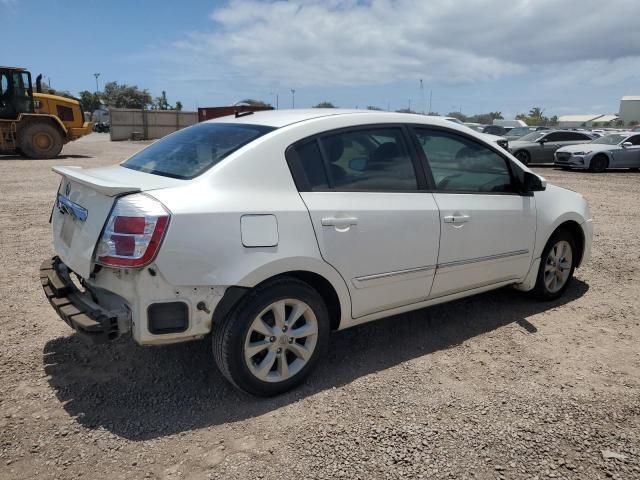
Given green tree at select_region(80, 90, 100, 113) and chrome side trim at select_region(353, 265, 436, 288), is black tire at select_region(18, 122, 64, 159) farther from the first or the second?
green tree at select_region(80, 90, 100, 113)

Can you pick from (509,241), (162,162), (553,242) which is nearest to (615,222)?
(553,242)

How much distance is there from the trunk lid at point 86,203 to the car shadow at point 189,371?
2.52ft

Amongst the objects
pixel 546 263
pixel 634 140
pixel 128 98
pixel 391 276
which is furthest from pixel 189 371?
pixel 128 98

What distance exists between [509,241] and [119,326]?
2.93m

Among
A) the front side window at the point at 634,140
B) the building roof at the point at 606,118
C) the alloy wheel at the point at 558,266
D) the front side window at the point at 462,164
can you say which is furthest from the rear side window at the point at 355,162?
the building roof at the point at 606,118

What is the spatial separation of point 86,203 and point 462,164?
2658mm

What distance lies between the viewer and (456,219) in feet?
12.3

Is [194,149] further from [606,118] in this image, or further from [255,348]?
[606,118]

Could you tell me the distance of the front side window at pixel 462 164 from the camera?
381 centimetres

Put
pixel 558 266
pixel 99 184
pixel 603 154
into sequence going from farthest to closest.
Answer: pixel 603 154
pixel 558 266
pixel 99 184

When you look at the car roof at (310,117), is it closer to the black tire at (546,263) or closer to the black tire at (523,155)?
the black tire at (546,263)

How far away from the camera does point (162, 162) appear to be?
342cm

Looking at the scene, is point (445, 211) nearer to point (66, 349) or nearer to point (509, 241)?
point (509, 241)

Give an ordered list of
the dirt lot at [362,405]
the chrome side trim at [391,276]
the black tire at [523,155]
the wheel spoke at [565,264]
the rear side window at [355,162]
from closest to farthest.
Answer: the dirt lot at [362,405] → the rear side window at [355,162] → the chrome side trim at [391,276] → the wheel spoke at [565,264] → the black tire at [523,155]
